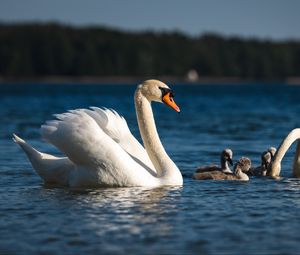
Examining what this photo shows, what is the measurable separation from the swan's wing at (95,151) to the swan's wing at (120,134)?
1.59 feet

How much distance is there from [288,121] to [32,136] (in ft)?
37.2

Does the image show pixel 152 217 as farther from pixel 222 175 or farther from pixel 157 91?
pixel 222 175

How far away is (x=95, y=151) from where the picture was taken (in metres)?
13.6

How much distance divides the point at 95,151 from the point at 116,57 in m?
160

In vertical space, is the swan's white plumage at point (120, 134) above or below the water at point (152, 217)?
above

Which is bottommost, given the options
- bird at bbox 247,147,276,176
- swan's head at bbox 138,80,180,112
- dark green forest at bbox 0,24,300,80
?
bird at bbox 247,147,276,176

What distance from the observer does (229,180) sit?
15422 millimetres

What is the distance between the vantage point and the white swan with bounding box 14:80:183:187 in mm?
13703

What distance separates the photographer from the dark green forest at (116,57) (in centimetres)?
17225

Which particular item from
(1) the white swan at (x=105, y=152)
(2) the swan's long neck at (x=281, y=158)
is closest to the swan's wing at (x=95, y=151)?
(1) the white swan at (x=105, y=152)

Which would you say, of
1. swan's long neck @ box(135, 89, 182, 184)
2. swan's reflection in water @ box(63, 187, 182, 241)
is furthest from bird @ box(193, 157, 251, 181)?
swan's reflection in water @ box(63, 187, 182, 241)

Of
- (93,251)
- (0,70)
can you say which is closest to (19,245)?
(93,251)

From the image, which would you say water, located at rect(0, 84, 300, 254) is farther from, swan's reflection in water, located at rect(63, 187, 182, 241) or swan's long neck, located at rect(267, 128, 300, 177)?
swan's long neck, located at rect(267, 128, 300, 177)

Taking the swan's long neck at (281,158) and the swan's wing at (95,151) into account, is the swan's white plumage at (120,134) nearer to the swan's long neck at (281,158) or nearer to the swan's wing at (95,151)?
the swan's wing at (95,151)
